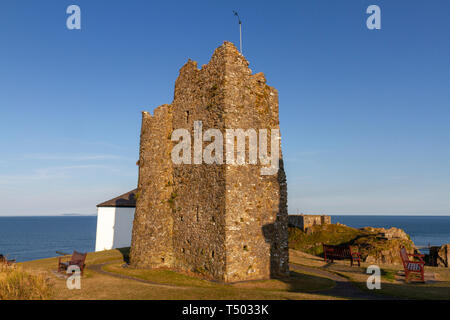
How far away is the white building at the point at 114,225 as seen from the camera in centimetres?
3300

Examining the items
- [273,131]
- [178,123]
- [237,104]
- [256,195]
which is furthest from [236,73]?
[256,195]

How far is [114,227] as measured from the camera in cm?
3338

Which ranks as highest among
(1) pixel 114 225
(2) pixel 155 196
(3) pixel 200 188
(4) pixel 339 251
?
(3) pixel 200 188

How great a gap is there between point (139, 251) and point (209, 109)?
31.0 feet

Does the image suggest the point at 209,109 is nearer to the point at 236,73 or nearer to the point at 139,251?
the point at 236,73

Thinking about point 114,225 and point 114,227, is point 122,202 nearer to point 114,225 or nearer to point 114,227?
point 114,225

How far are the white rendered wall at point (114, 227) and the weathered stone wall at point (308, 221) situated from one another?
1803 cm

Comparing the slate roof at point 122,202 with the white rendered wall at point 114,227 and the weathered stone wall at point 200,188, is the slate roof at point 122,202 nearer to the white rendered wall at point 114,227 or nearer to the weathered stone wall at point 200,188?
the white rendered wall at point 114,227

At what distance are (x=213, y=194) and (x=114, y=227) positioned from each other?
22315 mm

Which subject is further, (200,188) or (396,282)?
(200,188)

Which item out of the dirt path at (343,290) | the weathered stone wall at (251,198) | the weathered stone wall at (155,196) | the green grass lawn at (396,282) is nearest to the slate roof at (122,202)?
the weathered stone wall at (155,196)

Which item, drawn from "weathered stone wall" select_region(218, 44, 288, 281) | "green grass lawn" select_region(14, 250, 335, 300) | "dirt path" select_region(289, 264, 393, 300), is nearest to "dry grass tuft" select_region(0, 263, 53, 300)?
"green grass lawn" select_region(14, 250, 335, 300)

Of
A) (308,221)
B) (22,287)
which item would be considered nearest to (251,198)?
(22,287)
